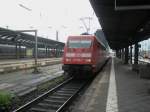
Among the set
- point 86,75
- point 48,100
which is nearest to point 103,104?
point 48,100

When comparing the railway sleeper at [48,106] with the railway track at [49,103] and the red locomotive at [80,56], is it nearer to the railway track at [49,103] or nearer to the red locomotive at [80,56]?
the railway track at [49,103]

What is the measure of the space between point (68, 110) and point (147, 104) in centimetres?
250

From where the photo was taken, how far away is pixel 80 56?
16.3m

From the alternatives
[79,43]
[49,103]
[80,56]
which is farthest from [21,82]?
[49,103]

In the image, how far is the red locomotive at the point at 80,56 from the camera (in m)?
16.0

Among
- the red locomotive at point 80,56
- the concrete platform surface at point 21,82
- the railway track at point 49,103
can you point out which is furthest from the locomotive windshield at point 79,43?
the railway track at point 49,103

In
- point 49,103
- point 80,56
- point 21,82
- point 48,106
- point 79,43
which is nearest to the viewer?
point 48,106

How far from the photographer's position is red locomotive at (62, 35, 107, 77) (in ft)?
52.6

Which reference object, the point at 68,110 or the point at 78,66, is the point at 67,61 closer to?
the point at 78,66

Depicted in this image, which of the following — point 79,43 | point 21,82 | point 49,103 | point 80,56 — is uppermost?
point 79,43

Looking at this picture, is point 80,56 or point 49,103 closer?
point 49,103

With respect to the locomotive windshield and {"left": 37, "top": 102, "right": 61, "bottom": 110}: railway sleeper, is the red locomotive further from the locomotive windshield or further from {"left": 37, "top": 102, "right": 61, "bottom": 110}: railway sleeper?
{"left": 37, "top": 102, "right": 61, "bottom": 110}: railway sleeper

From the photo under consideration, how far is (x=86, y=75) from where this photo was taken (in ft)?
56.8

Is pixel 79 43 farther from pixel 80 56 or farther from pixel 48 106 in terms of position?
pixel 48 106
